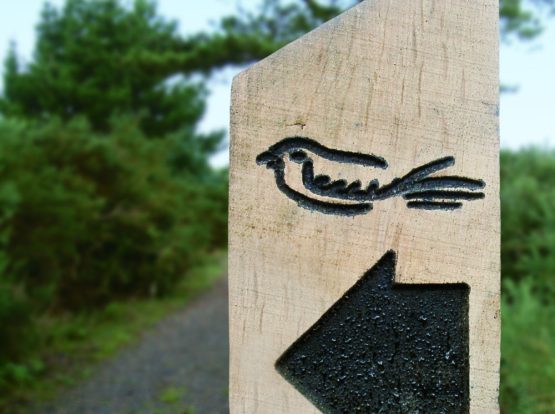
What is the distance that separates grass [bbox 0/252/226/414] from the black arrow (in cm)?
330

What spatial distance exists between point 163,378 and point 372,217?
416cm

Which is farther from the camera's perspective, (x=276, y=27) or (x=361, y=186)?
(x=276, y=27)

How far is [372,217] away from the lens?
1627 mm

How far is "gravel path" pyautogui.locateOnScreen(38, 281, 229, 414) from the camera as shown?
174 inches

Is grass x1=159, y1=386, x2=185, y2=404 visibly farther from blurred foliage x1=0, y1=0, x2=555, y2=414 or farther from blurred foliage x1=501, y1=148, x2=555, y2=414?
blurred foliage x1=501, y1=148, x2=555, y2=414

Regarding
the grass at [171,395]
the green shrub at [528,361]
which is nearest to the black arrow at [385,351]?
the green shrub at [528,361]

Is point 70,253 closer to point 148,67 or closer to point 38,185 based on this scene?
point 38,185

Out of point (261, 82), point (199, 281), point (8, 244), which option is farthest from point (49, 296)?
point (199, 281)

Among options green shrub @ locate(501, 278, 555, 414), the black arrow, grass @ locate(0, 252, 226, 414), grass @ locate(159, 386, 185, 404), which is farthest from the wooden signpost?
grass @ locate(0, 252, 226, 414)

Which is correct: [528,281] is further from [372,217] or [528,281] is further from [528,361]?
[372,217]

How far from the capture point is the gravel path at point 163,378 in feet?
14.5

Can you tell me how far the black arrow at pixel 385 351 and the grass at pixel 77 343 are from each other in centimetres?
330

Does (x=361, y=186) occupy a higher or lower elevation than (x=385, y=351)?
higher

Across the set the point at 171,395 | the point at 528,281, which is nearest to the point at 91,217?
the point at 171,395
